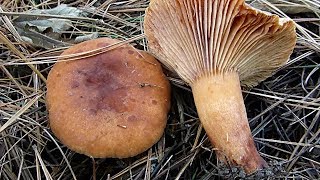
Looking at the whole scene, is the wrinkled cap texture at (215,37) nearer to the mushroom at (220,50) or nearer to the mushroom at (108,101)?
the mushroom at (220,50)

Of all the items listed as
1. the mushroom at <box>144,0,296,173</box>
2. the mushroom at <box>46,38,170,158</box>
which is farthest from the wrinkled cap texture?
the mushroom at <box>46,38,170,158</box>

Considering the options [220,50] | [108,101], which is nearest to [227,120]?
[220,50]

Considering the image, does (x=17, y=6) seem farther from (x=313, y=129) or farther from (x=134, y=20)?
(x=313, y=129)

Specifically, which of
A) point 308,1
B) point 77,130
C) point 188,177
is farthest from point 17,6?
point 308,1

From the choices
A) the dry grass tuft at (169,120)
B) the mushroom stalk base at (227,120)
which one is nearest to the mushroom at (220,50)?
the mushroom stalk base at (227,120)

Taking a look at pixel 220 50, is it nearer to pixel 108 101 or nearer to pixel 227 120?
pixel 227 120
